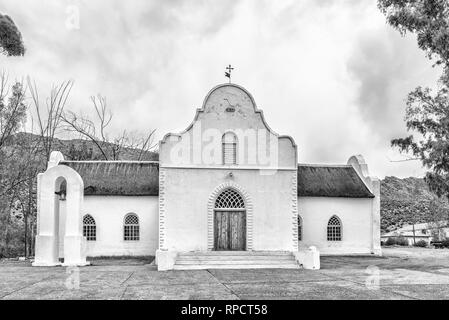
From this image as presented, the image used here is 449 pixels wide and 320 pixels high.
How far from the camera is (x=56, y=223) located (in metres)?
24.5

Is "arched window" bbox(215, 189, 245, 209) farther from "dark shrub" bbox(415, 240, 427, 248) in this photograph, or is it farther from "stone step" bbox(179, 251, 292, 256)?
"dark shrub" bbox(415, 240, 427, 248)

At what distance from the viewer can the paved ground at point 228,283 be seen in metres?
14.2

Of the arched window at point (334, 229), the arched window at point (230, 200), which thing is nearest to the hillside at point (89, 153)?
the arched window at point (230, 200)

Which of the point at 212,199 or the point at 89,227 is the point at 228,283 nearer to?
the point at 212,199

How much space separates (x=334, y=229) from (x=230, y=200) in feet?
27.0

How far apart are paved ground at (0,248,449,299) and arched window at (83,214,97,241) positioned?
7.42m

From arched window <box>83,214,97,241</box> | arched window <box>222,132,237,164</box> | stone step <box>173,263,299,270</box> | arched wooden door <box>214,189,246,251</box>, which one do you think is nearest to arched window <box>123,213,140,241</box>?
arched window <box>83,214,97,241</box>

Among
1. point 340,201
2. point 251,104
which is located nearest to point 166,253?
point 251,104

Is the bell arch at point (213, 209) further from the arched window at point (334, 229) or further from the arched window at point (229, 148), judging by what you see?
the arched window at point (334, 229)

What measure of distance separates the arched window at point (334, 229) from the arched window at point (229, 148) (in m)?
8.42

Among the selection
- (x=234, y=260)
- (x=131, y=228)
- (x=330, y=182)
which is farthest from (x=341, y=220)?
(x=131, y=228)

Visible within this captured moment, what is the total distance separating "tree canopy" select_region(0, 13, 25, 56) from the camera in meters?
20.1

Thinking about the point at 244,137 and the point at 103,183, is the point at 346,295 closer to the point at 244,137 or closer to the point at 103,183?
the point at 244,137
